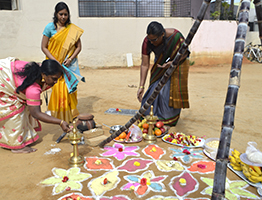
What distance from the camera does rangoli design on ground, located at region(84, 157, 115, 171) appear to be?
9.70ft

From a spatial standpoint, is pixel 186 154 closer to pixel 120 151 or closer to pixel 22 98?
pixel 120 151

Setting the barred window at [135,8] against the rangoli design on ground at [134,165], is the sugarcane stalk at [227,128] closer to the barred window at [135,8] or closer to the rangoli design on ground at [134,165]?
the rangoli design on ground at [134,165]

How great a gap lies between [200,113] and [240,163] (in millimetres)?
2487

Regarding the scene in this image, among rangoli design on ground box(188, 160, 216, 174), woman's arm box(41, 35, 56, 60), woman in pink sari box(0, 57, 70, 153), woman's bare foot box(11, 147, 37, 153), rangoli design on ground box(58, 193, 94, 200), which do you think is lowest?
rangoli design on ground box(188, 160, 216, 174)

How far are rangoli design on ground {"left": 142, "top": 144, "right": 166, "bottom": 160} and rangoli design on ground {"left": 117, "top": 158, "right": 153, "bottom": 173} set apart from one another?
0.54 feet

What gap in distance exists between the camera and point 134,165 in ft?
9.93

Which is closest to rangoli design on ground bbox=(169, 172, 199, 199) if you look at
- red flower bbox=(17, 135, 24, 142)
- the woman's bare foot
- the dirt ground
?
the dirt ground

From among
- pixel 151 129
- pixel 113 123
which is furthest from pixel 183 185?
pixel 113 123

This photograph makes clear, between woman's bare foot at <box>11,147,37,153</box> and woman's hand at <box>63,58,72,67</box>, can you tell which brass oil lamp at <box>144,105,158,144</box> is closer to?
woman's bare foot at <box>11,147,37,153</box>

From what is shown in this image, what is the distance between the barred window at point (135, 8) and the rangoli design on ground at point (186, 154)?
36.5 feet

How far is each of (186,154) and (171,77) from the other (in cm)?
144

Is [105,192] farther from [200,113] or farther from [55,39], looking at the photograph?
[200,113]

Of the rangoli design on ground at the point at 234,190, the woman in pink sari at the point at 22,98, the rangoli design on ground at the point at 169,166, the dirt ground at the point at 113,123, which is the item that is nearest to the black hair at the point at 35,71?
the woman in pink sari at the point at 22,98

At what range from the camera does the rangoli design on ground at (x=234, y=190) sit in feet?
7.88
